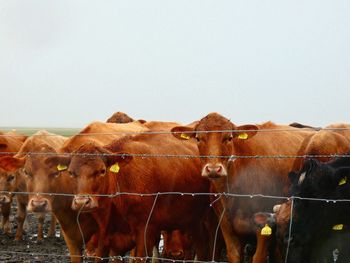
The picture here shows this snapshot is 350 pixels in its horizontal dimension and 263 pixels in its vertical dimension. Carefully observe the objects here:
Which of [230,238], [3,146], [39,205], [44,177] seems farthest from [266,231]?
[3,146]

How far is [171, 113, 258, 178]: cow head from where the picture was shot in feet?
24.5

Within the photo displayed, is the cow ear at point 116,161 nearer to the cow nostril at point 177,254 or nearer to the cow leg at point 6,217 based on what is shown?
the cow nostril at point 177,254

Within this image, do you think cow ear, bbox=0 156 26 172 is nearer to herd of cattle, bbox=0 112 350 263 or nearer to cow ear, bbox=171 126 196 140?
herd of cattle, bbox=0 112 350 263

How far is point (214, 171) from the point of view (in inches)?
289

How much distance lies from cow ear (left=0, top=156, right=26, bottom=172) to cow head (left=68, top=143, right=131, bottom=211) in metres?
1.37

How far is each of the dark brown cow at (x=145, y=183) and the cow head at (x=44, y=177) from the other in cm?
65

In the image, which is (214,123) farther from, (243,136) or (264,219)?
(264,219)

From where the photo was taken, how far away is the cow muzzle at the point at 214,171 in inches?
289

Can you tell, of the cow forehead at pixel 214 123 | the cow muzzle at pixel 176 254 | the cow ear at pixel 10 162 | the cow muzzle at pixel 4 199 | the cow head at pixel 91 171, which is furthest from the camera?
the cow muzzle at pixel 4 199

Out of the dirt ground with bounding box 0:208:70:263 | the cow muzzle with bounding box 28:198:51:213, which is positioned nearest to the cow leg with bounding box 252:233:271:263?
the cow muzzle with bounding box 28:198:51:213

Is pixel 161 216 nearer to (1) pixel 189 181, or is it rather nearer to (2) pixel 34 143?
(1) pixel 189 181

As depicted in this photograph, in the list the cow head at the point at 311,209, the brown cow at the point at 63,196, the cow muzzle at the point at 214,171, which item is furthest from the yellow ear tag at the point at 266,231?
the brown cow at the point at 63,196

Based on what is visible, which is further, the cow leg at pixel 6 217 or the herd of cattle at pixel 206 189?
the cow leg at pixel 6 217

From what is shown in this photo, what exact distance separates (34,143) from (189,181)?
8.47 feet
